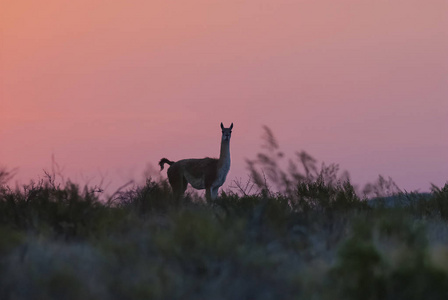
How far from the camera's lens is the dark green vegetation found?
290 inches

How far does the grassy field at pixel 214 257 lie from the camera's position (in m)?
7.36

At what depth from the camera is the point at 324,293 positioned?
735 cm

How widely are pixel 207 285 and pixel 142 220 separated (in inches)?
165

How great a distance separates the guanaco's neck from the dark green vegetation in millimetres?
12713

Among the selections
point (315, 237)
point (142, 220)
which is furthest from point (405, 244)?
point (142, 220)

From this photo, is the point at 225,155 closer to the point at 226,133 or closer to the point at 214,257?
the point at 226,133

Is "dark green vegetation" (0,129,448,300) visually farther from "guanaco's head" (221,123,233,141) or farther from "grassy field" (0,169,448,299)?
"guanaco's head" (221,123,233,141)

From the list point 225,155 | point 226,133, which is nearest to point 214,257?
point 226,133

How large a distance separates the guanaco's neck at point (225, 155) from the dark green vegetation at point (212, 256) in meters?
12.7

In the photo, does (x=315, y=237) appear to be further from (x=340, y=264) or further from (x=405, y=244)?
(x=340, y=264)

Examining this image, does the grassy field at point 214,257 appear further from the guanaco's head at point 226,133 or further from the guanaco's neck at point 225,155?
the guanaco's neck at point 225,155

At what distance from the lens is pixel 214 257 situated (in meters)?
8.23

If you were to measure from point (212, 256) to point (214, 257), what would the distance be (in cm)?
3

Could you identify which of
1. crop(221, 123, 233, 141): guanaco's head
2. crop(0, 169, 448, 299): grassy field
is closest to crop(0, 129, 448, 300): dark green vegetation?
crop(0, 169, 448, 299): grassy field
